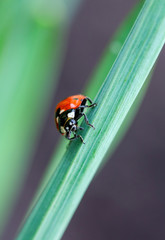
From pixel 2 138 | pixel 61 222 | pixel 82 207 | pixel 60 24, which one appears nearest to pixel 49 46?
pixel 60 24

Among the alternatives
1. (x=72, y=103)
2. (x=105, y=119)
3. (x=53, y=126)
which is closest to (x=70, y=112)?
(x=72, y=103)

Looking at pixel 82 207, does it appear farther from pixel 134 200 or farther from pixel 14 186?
pixel 14 186

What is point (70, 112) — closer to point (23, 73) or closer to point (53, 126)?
point (23, 73)

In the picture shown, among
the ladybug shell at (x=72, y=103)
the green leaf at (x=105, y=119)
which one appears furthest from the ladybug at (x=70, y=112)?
Answer: the green leaf at (x=105, y=119)

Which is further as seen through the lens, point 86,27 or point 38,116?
point 86,27

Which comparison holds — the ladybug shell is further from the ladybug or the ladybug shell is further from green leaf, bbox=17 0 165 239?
green leaf, bbox=17 0 165 239

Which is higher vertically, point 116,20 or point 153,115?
point 116,20
